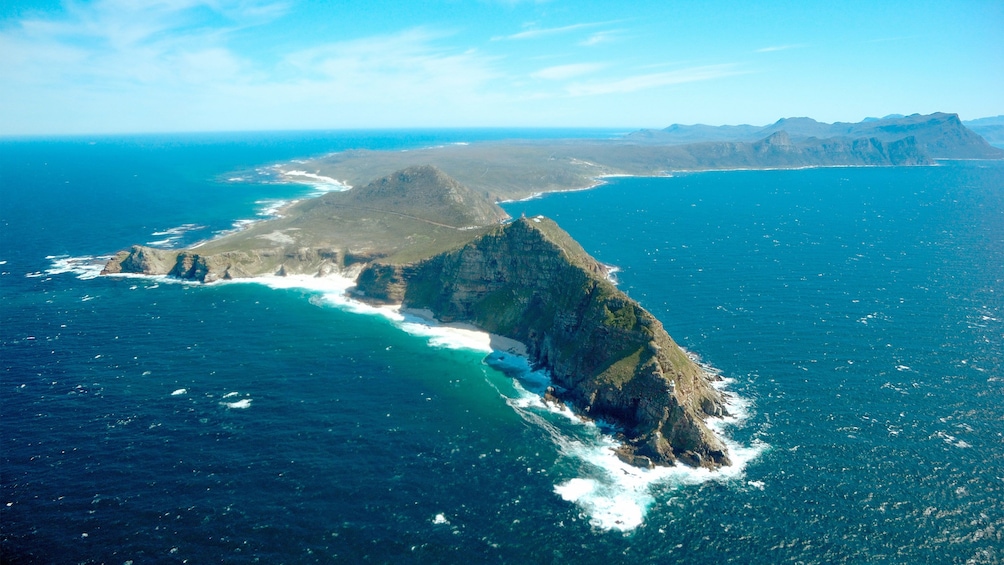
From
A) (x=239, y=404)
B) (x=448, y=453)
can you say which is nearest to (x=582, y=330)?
(x=448, y=453)

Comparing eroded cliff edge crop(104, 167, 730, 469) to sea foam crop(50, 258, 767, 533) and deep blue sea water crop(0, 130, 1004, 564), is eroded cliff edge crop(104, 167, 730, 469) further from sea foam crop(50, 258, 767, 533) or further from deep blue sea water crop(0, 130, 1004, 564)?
deep blue sea water crop(0, 130, 1004, 564)

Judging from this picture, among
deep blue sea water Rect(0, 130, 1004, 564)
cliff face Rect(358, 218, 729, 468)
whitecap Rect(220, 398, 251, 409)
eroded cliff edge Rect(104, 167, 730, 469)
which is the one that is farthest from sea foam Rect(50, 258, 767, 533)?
cliff face Rect(358, 218, 729, 468)

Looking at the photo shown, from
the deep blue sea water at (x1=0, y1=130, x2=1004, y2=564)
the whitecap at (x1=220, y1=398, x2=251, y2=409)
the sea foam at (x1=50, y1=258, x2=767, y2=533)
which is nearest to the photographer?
the deep blue sea water at (x1=0, y1=130, x2=1004, y2=564)

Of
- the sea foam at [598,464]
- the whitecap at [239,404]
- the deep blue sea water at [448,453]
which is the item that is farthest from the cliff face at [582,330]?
the whitecap at [239,404]

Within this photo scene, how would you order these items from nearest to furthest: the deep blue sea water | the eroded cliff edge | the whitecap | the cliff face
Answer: the deep blue sea water, the eroded cliff edge, the cliff face, the whitecap

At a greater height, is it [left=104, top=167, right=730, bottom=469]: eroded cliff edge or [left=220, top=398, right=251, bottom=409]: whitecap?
[left=104, top=167, right=730, bottom=469]: eroded cliff edge

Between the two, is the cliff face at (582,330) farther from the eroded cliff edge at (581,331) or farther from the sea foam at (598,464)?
the sea foam at (598,464)

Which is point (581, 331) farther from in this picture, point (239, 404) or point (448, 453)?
point (239, 404)

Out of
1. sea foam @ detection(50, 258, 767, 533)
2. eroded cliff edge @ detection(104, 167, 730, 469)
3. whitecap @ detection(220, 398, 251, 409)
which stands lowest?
sea foam @ detection(50, 258, 767, 533)

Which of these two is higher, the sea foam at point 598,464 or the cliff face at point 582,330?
the cliff face at point 582,330

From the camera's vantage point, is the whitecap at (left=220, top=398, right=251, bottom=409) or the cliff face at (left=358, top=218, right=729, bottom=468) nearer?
the cliff face at (left=358, top=218, right=729, bottom=468)
